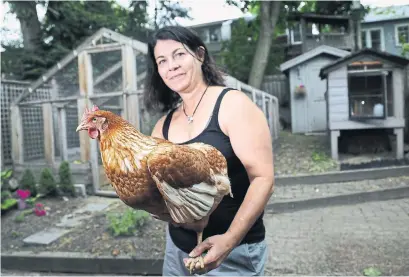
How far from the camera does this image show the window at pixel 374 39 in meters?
1.30

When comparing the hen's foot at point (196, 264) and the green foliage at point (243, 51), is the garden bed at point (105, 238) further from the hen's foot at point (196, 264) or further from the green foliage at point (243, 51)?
the hen's foot at point (196, 264)

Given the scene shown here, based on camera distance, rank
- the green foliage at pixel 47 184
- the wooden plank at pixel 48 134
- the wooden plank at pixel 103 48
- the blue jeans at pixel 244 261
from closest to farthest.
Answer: the blue jeans at pixel 244 261 < the wooden plank at pixel 103 48 < the wooden plank at pixel 48 134 < the green foliage at pixel 47 184

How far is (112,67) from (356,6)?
1027mm

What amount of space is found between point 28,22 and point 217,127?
1331mm

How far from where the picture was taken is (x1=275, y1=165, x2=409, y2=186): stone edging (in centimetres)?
103

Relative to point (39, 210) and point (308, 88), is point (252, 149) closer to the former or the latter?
point (308, 88)

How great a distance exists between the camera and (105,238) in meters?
2.18

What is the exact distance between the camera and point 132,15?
128cm

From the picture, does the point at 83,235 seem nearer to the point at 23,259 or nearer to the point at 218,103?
the point at 23,259

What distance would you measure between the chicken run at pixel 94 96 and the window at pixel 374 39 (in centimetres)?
57

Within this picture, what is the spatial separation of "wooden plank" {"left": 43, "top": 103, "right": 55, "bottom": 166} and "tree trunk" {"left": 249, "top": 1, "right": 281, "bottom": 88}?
1384 millimetres

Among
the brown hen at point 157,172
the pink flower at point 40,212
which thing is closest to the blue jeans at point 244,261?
the brown hen at point 157,172

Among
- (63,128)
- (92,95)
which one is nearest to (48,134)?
(63,128)

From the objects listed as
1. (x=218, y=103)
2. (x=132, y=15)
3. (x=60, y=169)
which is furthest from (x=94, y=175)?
(x=218, y=103)
